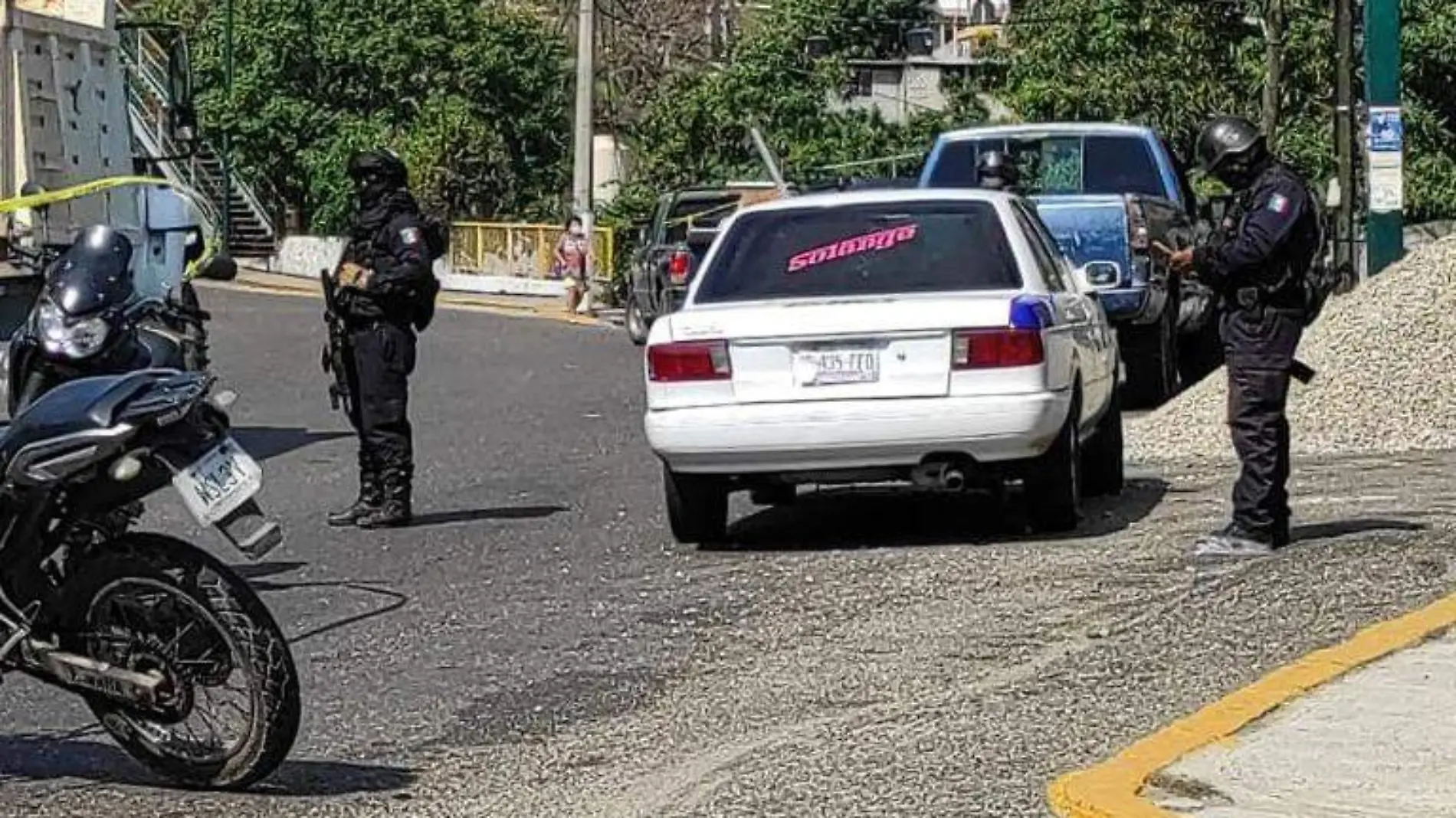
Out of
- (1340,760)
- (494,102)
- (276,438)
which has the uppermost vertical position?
(494,102)

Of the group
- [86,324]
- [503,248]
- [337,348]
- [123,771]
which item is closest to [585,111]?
[503,248]

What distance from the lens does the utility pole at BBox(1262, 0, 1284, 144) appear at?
126 feet

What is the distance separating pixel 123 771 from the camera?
7500mm

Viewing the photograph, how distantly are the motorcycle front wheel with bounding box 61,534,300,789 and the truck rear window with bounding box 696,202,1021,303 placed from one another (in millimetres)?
4715

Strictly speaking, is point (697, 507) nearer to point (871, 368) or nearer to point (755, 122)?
point (871, 368)

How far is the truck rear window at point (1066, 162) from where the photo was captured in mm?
20078

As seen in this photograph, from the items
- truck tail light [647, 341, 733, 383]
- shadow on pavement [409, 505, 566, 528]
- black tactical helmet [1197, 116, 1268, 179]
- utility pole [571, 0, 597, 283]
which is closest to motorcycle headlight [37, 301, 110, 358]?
truck tail light [647, 341, 733, 383]

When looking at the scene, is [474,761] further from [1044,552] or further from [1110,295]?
[1110,295]

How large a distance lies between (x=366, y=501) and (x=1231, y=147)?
15.2 feet

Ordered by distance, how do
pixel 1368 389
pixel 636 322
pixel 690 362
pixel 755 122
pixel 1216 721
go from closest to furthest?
1. pixel 1216 721
2. pixel 690 362
3. pixel 1368 389
4. pixel 636 322
5. pixel 755 122

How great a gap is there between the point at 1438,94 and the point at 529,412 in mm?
26702

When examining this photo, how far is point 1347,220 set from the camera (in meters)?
26.6

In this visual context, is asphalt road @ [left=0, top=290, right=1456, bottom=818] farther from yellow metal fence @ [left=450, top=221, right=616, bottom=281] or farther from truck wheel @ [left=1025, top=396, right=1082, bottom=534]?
yellow metal fence @ [left=450, top=221, right=616, bottom=281]

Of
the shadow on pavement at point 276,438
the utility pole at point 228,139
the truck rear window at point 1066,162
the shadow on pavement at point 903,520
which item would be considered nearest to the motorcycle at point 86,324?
the shadow on pavement at point 903,520
